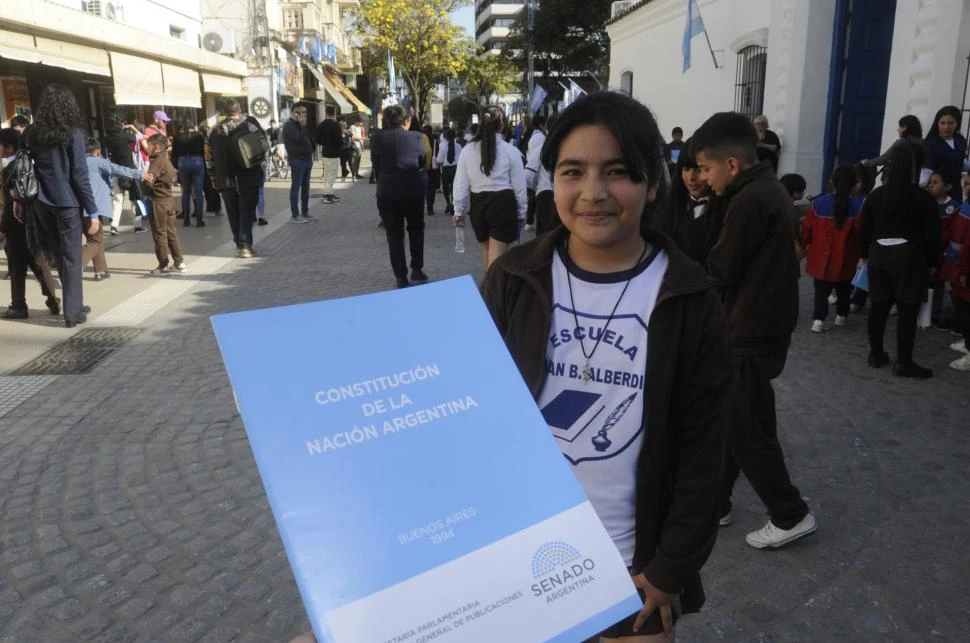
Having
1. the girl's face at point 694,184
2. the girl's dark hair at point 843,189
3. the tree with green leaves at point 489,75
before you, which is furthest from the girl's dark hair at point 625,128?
the tree with green leaves at point 489,75

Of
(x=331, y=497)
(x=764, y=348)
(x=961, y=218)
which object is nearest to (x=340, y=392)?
(x=331, y=497)

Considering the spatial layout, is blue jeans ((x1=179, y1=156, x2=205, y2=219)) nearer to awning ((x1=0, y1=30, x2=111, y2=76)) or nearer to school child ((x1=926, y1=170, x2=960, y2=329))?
awning ((x1=0, y1=30, x2=111, y2=76))

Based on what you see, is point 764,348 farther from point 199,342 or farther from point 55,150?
point 55,150

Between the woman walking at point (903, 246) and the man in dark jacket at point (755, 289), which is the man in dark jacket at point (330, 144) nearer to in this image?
the woman walking at point (903, 246)

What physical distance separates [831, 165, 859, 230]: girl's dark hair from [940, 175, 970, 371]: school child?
2.66 feet

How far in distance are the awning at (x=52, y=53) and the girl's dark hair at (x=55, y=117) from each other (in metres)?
4.05

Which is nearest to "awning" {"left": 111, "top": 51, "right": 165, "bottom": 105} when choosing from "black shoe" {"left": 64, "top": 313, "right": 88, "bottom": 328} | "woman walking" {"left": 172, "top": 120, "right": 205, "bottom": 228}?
"woman walking" {"left": 172, "top": 120, "right": 205, "bottom": 228}

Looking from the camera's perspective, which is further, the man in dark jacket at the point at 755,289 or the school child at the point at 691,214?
the school child at the point at 691,214

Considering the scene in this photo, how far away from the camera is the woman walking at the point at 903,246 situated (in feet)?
17.9

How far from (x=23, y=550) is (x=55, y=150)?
14.3 ft

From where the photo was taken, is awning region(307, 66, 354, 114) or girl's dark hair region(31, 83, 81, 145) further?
awning region(307, 66, 354, 114)

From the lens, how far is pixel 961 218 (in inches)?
232

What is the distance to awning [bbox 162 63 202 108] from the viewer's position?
54.0 ft

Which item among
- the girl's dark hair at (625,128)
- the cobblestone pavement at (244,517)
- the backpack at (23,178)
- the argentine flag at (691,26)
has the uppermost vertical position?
the argentine flag at (691,26)
